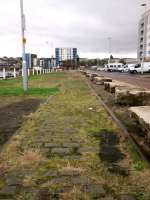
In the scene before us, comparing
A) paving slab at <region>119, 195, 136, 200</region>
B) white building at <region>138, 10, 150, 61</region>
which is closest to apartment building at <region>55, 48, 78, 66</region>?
white building at <region>138, 10, 150, 61</region>

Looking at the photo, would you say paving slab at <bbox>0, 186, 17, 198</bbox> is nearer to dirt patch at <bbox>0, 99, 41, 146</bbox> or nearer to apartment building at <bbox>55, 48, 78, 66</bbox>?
dirt patch at <bbox>0, 99, 41, 146</bbox>

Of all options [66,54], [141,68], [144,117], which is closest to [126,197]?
[144,117]

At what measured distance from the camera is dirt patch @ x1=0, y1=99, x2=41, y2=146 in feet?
23.9

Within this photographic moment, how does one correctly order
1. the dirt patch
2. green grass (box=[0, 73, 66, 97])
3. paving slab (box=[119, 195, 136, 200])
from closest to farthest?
1. paving slab (box=[119, 195, 136, 200])
2. the dirt patch
3. green grass (box=[0, 73, 66, 97])

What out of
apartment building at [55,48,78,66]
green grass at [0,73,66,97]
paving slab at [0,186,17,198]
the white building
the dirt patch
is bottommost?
green grass at [0,73,66,97]

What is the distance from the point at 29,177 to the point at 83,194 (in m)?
0.91

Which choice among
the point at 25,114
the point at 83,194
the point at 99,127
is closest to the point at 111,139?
the point at 99,127

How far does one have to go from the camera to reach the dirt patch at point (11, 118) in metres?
7.30

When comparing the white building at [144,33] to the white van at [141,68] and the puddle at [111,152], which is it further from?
the puddle at [111,152]

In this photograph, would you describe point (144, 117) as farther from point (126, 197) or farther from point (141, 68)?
point (141, 68)

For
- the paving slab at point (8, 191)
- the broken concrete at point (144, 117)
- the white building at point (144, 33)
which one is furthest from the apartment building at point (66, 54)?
the paving slab at point (8, 191)

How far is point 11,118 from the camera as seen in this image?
9.45 meters

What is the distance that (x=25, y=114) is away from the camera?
33.0ft

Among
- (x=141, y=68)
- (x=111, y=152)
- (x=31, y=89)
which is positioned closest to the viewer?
(x=111, y=152)
